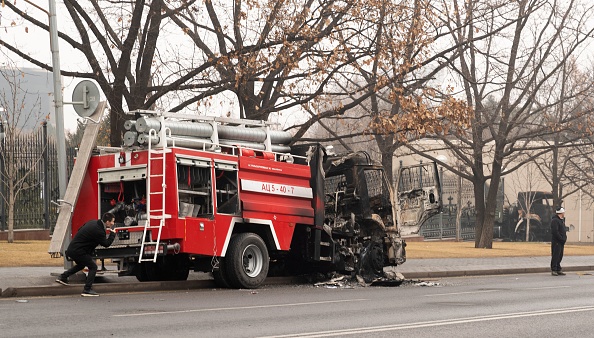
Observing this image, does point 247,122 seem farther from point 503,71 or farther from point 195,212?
point 503,71

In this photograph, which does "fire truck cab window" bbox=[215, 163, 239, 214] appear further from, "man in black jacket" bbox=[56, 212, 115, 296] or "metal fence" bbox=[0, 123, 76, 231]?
"metal fence" bbox=[0, 123, 76, 231]

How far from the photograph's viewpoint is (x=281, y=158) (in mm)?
18828

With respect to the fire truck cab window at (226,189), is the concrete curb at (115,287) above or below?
below

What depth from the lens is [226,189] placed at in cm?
1750

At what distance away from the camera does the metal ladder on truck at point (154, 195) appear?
16.2 meters

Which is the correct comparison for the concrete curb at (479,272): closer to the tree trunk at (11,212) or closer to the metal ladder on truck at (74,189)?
the metal ladder on truck at (74,189)

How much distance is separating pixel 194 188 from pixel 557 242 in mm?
11515

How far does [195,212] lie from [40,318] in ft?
18.2

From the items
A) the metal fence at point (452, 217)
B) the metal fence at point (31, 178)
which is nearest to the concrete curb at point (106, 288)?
the metal fence at point (31, 178)

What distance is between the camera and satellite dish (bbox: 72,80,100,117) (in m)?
16.8

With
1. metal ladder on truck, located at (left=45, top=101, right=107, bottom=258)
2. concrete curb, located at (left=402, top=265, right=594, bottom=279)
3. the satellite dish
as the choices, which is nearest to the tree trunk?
metal ladder on truck, located at (left=45, top=101, right=107, bottom=258)

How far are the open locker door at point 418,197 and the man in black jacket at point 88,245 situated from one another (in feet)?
24.7

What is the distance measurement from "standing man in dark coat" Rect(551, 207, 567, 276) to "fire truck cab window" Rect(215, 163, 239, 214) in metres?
10.6

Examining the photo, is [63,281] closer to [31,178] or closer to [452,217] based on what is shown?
[31,178]
